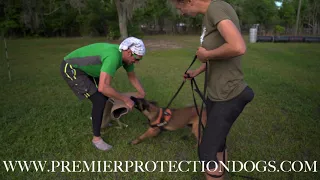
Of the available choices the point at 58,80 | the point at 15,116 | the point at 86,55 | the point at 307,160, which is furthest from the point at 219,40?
the point at 58,80

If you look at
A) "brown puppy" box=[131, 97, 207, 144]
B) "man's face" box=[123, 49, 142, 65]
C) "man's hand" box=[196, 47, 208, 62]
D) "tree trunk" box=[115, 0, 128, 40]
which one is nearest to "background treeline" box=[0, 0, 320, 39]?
"tree trunk" box=[115, 0, 128, 40]

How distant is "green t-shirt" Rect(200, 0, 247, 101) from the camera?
6.71 ft

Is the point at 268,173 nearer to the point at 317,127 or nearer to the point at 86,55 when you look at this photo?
the point at 317,127

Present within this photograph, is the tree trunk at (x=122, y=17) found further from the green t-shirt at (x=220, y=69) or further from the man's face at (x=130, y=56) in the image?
the green t-shirt at (x=220, y=69)

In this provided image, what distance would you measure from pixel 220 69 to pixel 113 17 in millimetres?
32637

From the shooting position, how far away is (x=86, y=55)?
352 cm

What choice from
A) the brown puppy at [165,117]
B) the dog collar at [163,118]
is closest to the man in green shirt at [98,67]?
the brown puppy at [165,117]

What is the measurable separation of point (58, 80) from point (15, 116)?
12.1 feet

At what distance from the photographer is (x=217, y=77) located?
86.3 inches

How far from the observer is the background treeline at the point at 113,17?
1067 inches

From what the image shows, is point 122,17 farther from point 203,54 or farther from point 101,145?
point 203,54

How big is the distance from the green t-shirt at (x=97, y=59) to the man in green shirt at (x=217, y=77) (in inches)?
50.5

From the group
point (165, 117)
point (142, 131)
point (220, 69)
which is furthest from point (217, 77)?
point (142, 131)

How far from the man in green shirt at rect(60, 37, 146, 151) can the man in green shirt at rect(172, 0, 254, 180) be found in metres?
1.26
